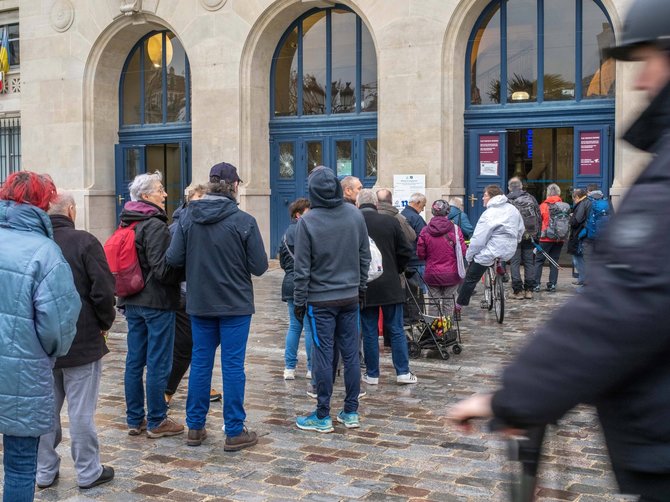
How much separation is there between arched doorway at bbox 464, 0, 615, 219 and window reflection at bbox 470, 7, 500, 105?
0.02 meters

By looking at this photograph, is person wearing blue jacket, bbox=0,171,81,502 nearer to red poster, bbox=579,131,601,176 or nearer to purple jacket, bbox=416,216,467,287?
purple jacket, bbox=416,216,467,287

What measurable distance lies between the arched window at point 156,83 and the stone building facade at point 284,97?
42 millimetres

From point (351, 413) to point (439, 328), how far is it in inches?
114

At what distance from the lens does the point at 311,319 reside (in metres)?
6.76

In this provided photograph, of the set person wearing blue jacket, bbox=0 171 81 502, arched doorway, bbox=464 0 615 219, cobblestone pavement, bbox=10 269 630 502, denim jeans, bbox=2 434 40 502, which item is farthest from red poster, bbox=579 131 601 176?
denim jeans, bbox=2 434 40 502

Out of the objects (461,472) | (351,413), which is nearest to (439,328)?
(351,413)

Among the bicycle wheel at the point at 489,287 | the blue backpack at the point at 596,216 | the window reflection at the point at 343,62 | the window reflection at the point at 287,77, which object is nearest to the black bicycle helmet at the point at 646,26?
the bicycle wheel at the point at 489,287

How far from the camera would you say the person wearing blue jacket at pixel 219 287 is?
20.3 feet

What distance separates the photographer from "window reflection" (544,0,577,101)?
17062mm

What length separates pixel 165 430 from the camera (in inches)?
257

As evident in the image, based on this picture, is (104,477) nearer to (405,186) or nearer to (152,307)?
(152,307)

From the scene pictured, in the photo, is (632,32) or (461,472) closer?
(632,32)

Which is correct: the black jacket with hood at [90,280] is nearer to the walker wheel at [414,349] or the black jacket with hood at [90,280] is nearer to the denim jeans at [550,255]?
the walker wheel at [414,349]

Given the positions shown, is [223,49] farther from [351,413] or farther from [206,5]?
[351,413]
